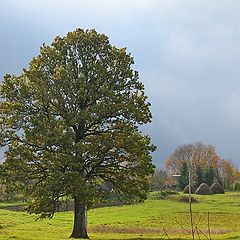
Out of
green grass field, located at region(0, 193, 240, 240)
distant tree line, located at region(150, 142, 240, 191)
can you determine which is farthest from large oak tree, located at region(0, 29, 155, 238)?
distant tree line, located at region(150, 142, 240, 191)

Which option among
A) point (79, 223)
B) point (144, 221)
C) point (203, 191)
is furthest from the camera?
point (203, 191)

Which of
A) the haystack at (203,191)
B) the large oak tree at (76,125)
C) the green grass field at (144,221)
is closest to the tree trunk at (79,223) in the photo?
the large oak tree at (76,125)

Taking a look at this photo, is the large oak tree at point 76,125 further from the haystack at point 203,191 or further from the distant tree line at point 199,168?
the distant tree line at point 199,168

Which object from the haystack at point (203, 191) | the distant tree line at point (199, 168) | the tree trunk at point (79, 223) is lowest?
the tree trunk at point (79, 223)

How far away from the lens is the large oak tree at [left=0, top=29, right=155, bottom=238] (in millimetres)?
31016

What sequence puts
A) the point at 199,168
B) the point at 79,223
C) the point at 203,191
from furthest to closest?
the point at 199,168 → the point at 203,191 → the point at 79,223

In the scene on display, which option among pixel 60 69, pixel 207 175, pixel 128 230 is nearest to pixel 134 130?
pixel 60 69

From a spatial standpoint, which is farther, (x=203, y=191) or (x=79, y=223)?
(x=203, y=191)

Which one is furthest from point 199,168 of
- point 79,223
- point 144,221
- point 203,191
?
point 79,223

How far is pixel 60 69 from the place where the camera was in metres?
32.9

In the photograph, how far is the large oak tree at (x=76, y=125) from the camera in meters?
31.0

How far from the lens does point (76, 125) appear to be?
3328cm

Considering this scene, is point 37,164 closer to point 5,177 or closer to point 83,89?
point 5,177

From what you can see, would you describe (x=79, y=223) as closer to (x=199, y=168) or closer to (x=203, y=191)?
(x=203, y=191)
